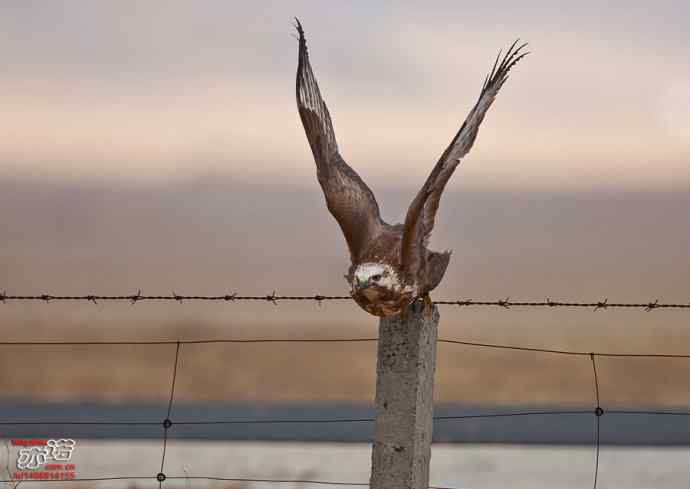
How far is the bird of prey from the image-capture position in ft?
14.7

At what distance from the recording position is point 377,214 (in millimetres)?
5105

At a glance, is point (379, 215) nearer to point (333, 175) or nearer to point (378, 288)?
point (333, 175)

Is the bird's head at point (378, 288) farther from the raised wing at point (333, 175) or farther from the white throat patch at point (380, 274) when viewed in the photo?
the raised wing at point (333, 175)

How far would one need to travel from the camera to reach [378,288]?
449 cm

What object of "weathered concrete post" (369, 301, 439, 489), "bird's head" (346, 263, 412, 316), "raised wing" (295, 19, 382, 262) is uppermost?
"raised wing" (295, 19, 382, 262)

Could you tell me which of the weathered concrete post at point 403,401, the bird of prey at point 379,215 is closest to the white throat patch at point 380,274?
the bird of prey at point 379,215

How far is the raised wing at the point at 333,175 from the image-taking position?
4.93 metres

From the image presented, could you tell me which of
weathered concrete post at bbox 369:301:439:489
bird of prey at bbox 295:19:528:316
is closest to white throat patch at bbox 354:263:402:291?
bird of prey at bbox 295:19:528:316

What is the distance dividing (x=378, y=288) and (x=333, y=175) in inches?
37.2

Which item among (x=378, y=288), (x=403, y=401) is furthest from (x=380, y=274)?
(x=403, y=401)

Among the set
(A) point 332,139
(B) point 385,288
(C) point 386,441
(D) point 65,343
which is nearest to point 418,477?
(C) point 386,441

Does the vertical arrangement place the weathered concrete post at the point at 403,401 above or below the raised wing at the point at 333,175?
below

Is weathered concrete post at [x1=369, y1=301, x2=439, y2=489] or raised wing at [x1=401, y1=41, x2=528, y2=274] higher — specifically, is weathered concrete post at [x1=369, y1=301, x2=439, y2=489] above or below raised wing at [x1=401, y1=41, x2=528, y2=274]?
below

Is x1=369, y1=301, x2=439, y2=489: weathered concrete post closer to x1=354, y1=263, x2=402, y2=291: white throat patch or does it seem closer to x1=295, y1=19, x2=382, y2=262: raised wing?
x1=354, y1=263, x2=402, y2=291: white throat patch
